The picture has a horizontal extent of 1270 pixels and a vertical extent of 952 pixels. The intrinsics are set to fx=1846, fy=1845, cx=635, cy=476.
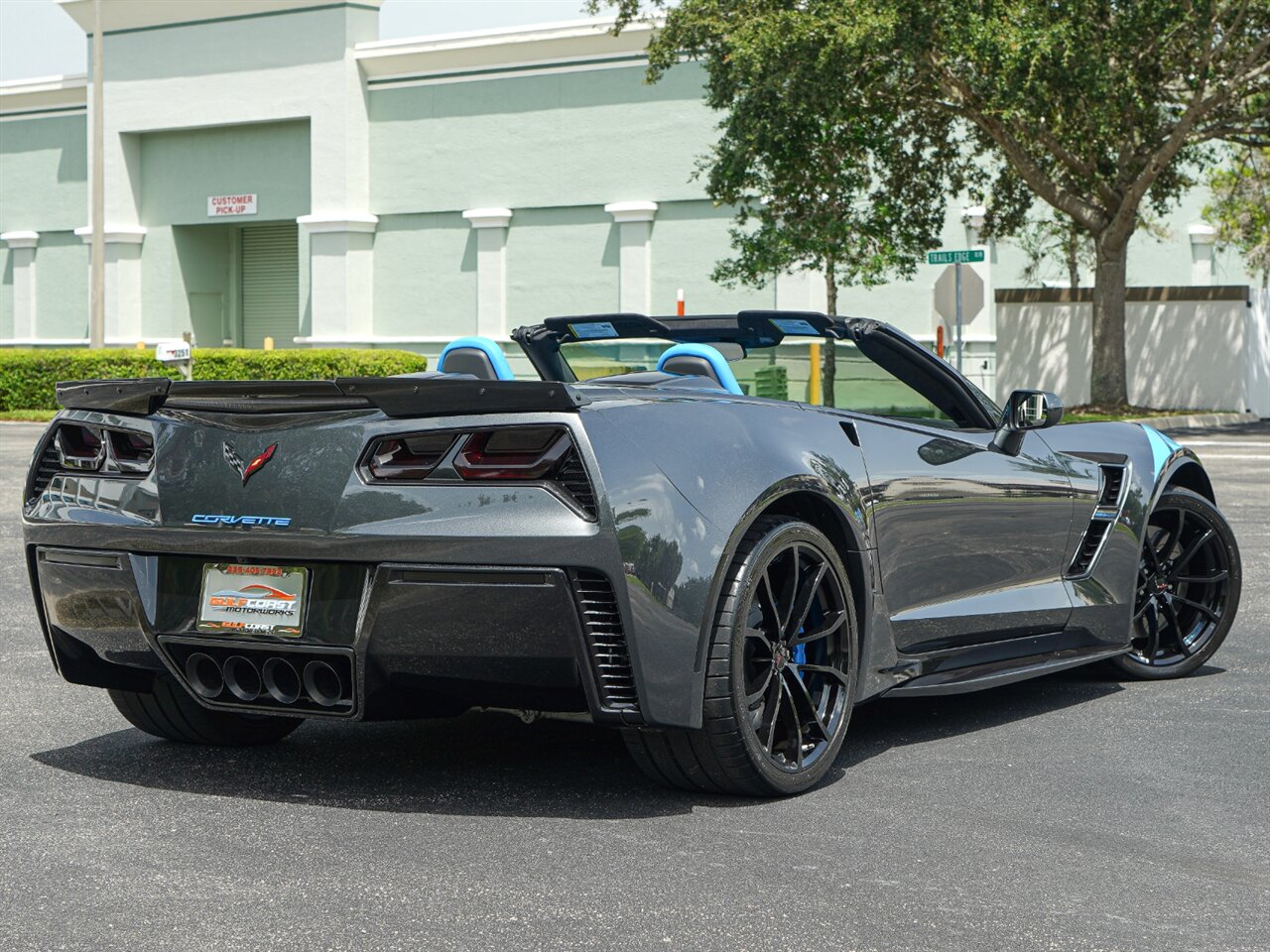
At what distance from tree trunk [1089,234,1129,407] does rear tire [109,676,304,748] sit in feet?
92.4

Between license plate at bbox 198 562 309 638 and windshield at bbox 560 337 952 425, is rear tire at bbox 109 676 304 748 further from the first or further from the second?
windshield at bbox 560 337 952 425

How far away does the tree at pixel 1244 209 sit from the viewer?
4369 centimetres

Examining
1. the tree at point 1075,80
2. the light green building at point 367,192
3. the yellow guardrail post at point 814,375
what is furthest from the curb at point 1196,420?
the yellow guardrail post at point 814,375

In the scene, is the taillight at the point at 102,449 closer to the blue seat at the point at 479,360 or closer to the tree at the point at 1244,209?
the blue seat at the point at 479,360

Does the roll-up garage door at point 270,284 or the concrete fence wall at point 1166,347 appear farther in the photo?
the roll-up garage door at point 270,284

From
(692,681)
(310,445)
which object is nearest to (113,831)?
(310,445)

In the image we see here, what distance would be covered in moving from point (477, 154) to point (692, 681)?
40393 millimetres

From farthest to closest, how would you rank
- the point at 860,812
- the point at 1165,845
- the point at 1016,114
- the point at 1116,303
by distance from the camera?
the point at 1116,303 → the point at 1016,114 → the point at 860,812 → the point at 1165,845

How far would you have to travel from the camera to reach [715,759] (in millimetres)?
4734

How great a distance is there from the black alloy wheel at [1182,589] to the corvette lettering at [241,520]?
3.51m

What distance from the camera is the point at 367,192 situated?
149 ft

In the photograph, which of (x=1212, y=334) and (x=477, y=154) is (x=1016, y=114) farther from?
(x=477, y=154)

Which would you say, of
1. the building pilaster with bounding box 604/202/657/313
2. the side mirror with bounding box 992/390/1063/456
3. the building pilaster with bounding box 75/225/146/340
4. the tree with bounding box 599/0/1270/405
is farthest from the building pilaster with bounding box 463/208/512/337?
the side mirror with bounding box 992/390/1063/456

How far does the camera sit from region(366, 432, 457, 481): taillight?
4582 millimetres
